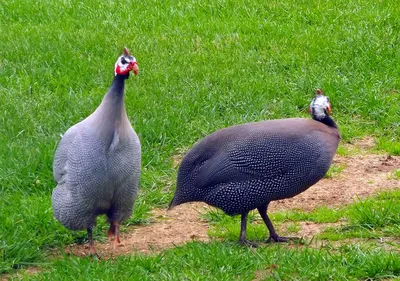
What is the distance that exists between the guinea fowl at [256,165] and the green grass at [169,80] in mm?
315

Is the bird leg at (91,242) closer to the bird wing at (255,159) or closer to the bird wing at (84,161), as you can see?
the bird wing at (84,161)

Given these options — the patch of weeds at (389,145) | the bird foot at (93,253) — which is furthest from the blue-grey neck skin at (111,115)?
the patch of weeds at (389,145)

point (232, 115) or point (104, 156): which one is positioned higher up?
point (104, 156)

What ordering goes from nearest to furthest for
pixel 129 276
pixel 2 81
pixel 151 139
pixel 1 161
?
pixel 129 276, pixel 1 161, pixel 151 139, pixel 2 81

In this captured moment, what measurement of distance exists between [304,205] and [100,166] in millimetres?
1640

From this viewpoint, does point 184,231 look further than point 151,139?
No

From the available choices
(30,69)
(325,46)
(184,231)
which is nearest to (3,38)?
(30,69)

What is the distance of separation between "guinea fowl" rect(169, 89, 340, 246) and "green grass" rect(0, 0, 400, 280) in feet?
1.03

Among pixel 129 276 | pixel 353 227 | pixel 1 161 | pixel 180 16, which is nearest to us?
pixel 129 276

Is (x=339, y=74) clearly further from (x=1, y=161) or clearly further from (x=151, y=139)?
(x=1, y=161)

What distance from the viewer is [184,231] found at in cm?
542

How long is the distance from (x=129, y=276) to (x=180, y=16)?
5.00 meters

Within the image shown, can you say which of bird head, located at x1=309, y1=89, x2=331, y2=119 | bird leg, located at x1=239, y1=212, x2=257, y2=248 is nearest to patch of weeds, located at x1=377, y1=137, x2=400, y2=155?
bird head, located at x1=309, y1=89, x2=331, y2=119

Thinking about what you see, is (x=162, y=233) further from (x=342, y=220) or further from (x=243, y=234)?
(x=342, y=220)
